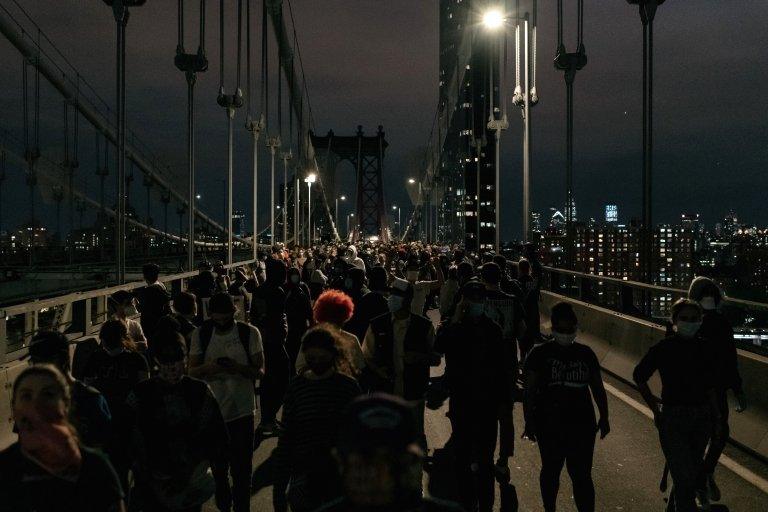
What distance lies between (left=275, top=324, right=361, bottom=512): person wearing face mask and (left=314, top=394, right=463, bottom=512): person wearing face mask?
1870mm

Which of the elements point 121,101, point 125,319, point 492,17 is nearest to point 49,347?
point 125,319

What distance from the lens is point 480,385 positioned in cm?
538

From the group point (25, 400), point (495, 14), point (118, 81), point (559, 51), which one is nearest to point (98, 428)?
point (25, 400)

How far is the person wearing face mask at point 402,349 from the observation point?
19.5 feet

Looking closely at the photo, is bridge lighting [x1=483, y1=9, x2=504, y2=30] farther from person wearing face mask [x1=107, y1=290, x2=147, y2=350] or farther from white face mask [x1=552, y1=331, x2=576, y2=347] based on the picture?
white face mask [x1=552, y1=331, x2=576, y2=347]

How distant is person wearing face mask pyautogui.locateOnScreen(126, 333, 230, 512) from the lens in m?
3.98

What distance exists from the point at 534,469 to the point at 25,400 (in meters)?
4.62

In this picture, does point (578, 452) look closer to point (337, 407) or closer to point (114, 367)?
point (337, 407)

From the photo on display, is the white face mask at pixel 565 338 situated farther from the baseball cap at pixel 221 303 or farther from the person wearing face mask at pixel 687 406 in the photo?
the baseball cap at pixel 221 303

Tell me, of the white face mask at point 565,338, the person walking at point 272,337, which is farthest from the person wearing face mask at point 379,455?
the person walking at point 272,337

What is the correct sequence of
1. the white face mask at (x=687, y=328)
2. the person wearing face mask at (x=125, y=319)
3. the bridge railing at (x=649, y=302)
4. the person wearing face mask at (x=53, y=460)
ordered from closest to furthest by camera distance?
the person wearing face mask at (x=53, y=460), the white face mask at (x=687, y=328), the person wearing face mask at (x=125, y=319), the bridge railing at (x=649, y=302)

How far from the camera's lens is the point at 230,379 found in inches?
208

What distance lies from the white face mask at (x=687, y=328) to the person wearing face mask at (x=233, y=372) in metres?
2.56

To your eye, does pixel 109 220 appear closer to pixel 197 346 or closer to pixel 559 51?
pixel 559 51
